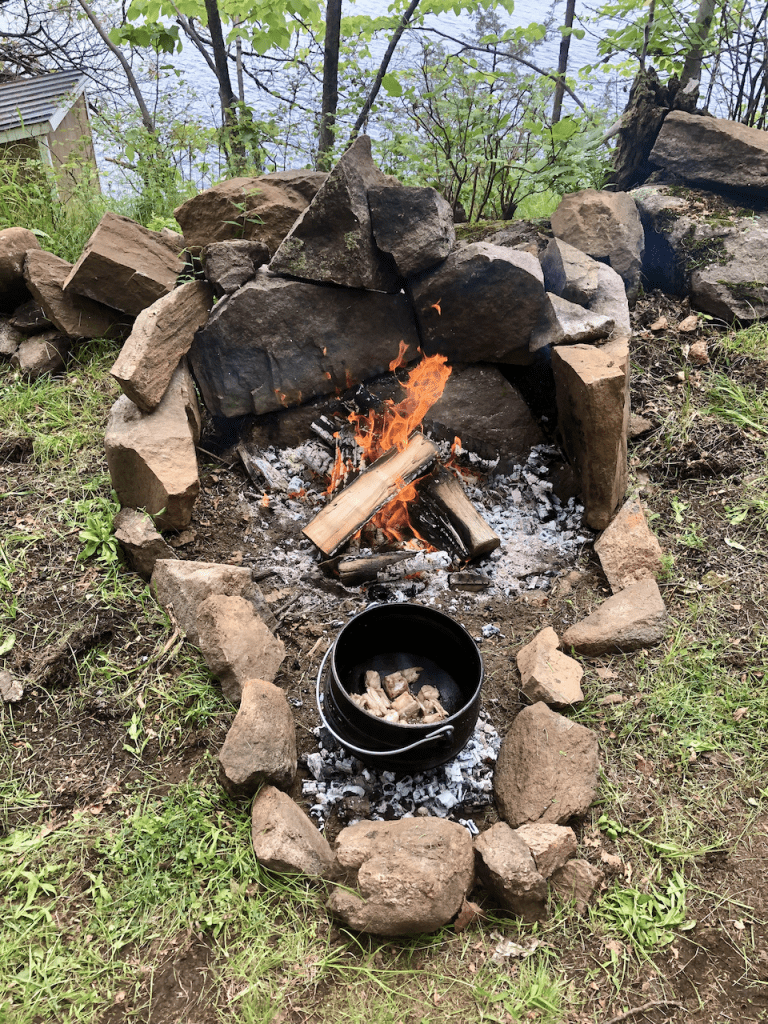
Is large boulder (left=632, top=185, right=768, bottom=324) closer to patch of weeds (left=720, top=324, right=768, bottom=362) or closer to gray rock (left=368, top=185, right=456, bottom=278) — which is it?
patch of weeds (left=720, top=324, right=768, bottom=362)

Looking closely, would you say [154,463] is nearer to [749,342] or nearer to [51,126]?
[749,342]

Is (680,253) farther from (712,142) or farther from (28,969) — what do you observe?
(28,969)

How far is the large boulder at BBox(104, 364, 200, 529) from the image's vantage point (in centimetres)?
303

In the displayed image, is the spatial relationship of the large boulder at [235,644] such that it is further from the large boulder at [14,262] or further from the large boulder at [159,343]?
the large boulder at [14,262]

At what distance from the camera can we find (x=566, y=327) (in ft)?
11.7

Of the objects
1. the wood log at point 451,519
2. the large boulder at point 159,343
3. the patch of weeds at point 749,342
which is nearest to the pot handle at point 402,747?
the wood log at point 451,519

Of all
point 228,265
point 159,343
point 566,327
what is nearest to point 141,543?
point 159,343

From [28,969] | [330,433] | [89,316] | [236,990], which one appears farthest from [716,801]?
[89,316]

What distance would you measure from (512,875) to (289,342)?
2752 millimetres

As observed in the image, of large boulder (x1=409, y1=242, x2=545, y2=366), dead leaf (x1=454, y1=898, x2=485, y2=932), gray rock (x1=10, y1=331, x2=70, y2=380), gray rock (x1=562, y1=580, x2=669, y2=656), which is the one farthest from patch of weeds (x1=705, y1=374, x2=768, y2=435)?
gray rock (x1=10, y1=331, x2=70, y2=380)

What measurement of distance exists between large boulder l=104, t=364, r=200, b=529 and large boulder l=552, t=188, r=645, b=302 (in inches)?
111

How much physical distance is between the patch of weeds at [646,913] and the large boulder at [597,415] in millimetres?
1773

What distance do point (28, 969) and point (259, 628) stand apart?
129cm

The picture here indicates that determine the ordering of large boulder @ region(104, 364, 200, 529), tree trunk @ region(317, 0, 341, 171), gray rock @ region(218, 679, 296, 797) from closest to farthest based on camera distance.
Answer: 1. gray rock @ region(218, 679, 296, 797)
2. large boulder @ region(104, 364, 200, 529)
3. tree trunk @ region(317, 0, 341, 171)
